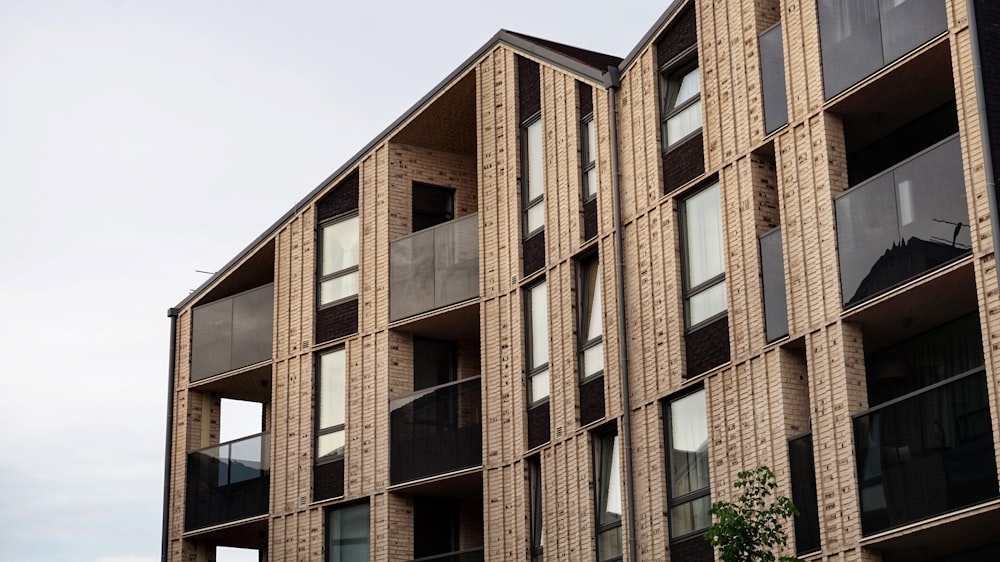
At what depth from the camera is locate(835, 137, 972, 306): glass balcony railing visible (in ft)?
71.9

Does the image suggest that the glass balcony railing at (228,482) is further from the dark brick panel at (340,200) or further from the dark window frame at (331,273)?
the dark brick panel at (340,200)

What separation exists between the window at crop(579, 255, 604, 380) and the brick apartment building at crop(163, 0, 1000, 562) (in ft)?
0.18

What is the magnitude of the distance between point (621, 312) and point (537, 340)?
3247mm

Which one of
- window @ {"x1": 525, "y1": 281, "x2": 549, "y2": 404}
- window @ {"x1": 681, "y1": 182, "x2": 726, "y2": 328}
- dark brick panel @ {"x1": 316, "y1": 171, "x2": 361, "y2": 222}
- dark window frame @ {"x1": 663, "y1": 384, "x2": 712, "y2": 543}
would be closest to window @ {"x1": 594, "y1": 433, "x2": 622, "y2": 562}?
dark window frame @ {"x1": 663, "y1": 384, "x2": 712, "y2": 543}

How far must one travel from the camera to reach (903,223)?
22.8 metres

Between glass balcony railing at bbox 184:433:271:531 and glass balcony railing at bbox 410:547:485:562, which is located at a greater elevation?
glass balcony railing at bbox 184:433:271:531

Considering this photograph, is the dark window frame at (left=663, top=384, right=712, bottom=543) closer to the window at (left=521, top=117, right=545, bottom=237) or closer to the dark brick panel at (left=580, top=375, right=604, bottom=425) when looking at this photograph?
the dark brick panel at (left=580, top=375, right=604, bottom=425)

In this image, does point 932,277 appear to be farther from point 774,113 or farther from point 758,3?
point 758,3

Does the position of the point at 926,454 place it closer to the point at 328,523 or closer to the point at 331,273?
the point at 328,523

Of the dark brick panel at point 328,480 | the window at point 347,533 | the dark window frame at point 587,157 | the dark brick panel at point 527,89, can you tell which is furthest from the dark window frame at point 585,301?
the dark brick panel at point 328,480

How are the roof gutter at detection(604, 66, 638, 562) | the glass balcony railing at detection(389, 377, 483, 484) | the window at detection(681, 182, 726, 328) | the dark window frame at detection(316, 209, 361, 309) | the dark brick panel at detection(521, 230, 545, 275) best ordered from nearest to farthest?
the window at detection(681, 182, 726, 328) < the roof gutter at detection(604, 66, 638, 562) < the dark brick panel at detection(521, 230, 545, 275) < the glass balcony railing at detection(389, 377, 483, 484) < the dark window frame at detection(316, 209, 361, 309)

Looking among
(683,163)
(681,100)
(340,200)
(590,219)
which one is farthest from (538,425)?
(340,200)

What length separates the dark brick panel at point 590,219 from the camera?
29641 millimetres

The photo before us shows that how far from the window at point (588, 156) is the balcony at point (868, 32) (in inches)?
241
